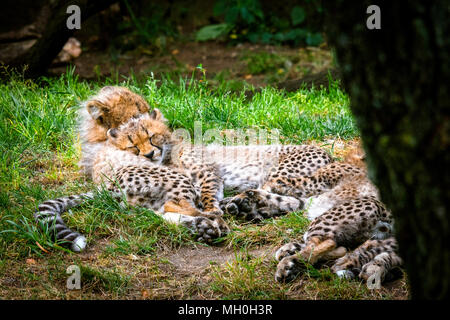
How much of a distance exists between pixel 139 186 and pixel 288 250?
133cm

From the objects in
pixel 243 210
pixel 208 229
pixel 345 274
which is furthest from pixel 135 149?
pixel 345 274

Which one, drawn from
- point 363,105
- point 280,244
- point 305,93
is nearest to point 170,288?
point 280,244

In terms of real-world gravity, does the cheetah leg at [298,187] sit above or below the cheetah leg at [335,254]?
below

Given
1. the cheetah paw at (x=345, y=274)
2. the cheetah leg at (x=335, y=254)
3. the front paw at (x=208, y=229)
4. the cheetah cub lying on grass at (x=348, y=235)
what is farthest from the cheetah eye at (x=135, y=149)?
the cheetah paw at (x=345, y=274)

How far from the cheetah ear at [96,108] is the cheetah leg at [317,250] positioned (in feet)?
8.23

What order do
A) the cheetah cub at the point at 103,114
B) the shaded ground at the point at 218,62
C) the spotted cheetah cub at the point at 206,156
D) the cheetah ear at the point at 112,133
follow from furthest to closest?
the shaded ground at the point at 218,62
the cheetah cub at the point at 103,114
the cheetah ear at the point at 112,133
the spotted cheetah cub at the point at 206,156

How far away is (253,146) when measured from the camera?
5.11 meters

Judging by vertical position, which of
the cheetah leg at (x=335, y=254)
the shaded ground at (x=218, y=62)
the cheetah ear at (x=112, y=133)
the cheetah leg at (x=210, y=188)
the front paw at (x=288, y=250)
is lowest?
the shaded ground at (x=218, y=62)

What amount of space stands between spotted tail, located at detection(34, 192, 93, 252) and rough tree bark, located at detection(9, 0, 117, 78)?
3876mm

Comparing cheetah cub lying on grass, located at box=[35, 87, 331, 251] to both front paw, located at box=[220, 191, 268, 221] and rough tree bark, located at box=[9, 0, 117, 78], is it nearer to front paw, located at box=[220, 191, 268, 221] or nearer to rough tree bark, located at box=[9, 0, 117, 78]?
front paw, located at box=[220, 191, 268, 221]

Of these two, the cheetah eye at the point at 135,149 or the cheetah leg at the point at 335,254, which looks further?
the cheetah eye at the point at 135,149

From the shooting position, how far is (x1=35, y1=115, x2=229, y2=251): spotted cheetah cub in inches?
151

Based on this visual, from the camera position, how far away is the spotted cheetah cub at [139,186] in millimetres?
3830

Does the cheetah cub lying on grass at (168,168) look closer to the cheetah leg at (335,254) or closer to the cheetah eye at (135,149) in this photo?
the cheetah eye at (135,149)
